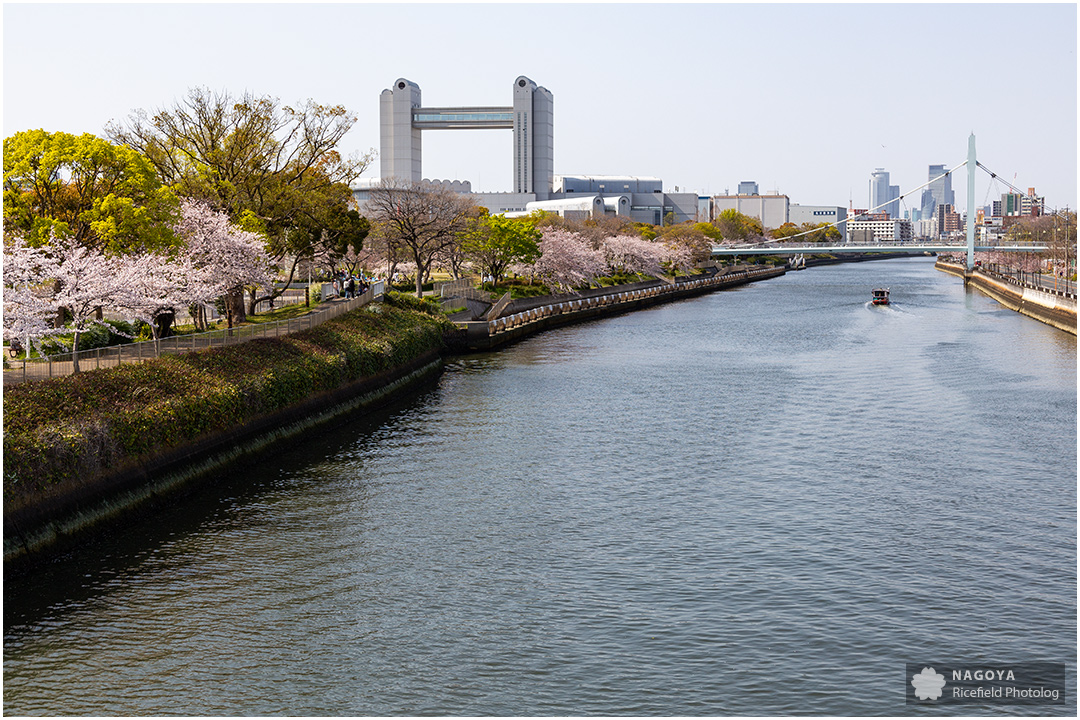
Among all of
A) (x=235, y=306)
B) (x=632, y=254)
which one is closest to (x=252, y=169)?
(x=235, y=306)

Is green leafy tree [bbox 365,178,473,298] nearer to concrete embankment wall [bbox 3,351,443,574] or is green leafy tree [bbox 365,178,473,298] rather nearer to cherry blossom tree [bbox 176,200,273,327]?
cherry blossom tree [bbox 176,200,273,327]

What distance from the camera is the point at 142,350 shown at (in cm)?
2920

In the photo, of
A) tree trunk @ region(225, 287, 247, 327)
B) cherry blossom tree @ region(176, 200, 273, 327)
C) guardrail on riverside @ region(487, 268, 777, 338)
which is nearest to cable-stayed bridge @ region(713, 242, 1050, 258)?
guardrail on riverside @ region(487, 268, 777, 338)

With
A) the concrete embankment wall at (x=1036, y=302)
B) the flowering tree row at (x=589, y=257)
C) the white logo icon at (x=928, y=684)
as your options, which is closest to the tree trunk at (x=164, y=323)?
the white logo icon at (x=928, y=684)

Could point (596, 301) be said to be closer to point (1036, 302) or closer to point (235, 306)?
point (1036, 302)

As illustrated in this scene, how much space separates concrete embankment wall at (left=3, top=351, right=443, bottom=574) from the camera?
20578 mm

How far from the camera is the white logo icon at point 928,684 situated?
1533cm

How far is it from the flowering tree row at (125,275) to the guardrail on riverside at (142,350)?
0.74 metres

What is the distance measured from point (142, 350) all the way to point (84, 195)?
329 inches

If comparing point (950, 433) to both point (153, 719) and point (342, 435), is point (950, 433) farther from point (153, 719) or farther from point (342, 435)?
point (153, 719)

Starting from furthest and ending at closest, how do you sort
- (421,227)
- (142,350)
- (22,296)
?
(421,227) → (142,350) → (22,296)

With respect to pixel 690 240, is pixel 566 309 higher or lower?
lower

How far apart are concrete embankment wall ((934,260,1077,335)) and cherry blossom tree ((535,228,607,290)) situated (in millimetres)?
39103

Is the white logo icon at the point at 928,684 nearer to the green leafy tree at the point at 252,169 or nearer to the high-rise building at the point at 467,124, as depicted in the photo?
the green leafy tree at the point at 252,169
